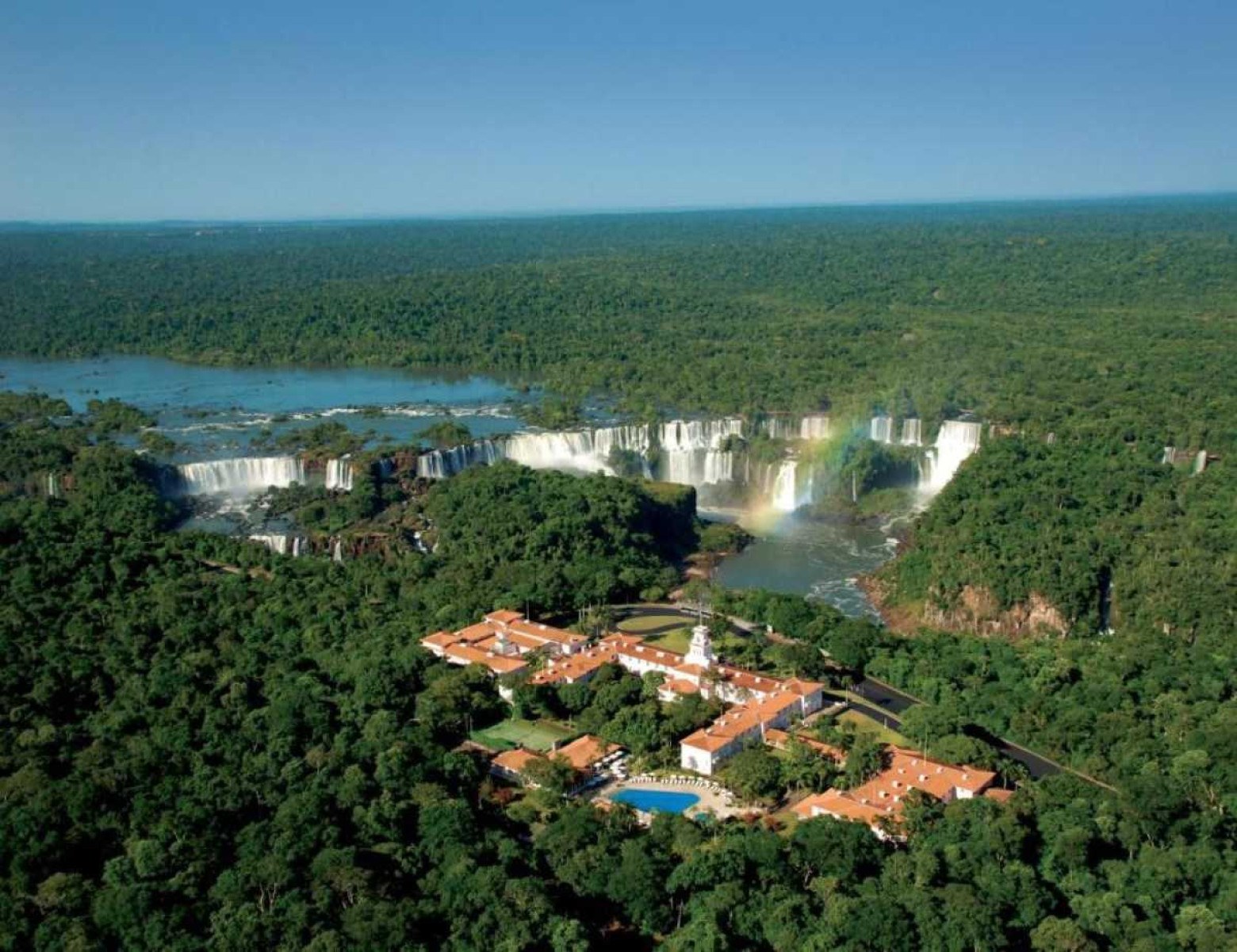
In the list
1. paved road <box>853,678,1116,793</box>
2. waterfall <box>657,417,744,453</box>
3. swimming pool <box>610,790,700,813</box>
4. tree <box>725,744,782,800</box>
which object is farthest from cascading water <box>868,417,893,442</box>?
swimming pool <box>610,790,700,813</box>

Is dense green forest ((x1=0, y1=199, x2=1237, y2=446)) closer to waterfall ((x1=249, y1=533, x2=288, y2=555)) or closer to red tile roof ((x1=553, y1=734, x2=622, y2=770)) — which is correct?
waterfall ((x1=249, y1=533, x2=288, y2=555))

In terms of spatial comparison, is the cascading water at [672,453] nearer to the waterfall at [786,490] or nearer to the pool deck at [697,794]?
the waterfall at [786,490]

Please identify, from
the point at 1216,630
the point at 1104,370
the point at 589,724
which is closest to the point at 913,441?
the point at 1104,370

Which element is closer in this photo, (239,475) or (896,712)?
(896,712)

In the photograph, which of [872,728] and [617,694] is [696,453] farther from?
[872,728]

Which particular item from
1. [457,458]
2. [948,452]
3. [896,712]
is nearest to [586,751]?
[896,712]

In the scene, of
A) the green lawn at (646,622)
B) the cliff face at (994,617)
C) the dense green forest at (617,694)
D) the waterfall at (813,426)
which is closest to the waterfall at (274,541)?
the dense green forest at (617,694)
